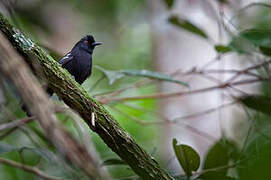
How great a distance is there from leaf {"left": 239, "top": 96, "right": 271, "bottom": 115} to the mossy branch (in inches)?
48.2

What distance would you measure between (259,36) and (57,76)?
171 centimetres

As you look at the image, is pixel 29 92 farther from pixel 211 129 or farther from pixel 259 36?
pixel 211 129


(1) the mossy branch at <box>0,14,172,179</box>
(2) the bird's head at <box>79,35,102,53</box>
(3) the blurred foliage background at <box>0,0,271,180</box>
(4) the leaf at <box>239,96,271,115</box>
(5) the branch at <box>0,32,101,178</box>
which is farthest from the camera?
(2) the bird's head at <box>79,35,102,53</box>

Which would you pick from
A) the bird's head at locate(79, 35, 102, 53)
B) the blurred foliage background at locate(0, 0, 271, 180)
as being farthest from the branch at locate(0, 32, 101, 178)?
the bird's head at locate(79, 35, 102, 53)

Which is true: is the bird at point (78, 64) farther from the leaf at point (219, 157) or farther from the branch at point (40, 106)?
the branch at point (40, 106)

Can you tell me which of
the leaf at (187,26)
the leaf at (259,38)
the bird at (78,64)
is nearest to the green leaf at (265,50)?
the leaf at (259,38)

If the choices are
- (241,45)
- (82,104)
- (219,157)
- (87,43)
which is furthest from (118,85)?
(82,104)

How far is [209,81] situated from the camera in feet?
15.3

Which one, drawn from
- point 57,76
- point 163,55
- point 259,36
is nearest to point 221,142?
point 259,36

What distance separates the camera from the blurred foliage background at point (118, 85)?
7.63ft

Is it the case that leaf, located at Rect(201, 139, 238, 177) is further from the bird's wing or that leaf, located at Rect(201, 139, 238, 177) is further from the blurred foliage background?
the bird's wing

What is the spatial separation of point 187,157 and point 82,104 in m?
0.67

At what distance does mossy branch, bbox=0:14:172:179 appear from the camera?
1.69m

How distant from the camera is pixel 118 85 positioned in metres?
6.14
